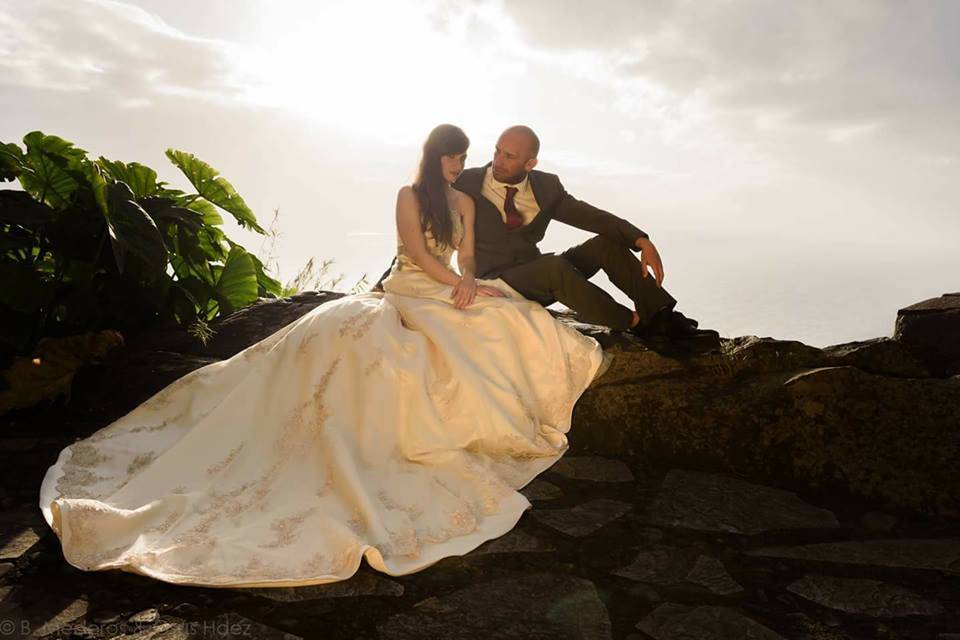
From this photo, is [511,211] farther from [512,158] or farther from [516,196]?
[512,158]

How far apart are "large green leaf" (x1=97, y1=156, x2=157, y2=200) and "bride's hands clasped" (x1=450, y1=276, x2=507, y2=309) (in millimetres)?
2959

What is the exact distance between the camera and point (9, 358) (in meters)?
5.31

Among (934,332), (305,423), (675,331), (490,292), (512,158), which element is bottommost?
(305,423)

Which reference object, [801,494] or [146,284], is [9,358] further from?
[801,494]

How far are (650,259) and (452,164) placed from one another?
127 cm

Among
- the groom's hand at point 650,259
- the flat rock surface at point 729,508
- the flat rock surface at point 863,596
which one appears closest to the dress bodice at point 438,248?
the groom's hand at point 650,259

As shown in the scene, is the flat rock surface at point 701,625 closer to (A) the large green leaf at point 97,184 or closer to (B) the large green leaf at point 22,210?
(A) the large green leaf at point 97,184

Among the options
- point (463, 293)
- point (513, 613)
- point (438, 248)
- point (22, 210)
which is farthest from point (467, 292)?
point (22, 210)

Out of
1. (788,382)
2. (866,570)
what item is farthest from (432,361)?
(866,570)

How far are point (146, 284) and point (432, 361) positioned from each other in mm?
2768

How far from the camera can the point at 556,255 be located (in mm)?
4656

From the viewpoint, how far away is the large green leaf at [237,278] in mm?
6219

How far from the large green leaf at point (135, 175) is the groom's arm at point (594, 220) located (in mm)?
3223

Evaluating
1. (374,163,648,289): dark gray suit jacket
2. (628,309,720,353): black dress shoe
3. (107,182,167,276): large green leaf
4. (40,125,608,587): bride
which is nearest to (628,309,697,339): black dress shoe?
(628,309,720,353): black dress shoe
